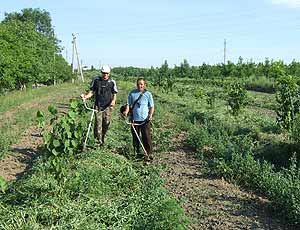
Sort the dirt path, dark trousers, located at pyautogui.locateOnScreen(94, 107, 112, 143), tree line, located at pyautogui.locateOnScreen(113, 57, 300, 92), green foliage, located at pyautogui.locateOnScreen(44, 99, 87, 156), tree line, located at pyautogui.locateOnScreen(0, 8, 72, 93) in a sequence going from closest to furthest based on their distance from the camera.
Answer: the dirt path, green foliage, located at pyautogui.locateOnScreen(44, 99, 87, 156), dark trousers, located at pyautogui.locateOnScreen(94, 107, 112, 143), tree line, located at pyautogui.locateOnScreen(0, 8, 72, 93), tree line, located at pyautogui.locateOnScreen(113, 57, 300, 92)

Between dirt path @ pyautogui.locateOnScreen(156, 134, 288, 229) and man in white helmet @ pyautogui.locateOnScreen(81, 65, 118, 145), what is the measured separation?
190 cm

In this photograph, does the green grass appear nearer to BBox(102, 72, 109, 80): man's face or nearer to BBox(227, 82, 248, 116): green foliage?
BBox(102, 72, 109, 80): man's face

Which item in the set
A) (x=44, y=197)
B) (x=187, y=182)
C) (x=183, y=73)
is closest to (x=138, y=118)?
(x=187, y=182)

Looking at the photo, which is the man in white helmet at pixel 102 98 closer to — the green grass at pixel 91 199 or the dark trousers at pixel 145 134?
the dark trousers at pixel 145 134

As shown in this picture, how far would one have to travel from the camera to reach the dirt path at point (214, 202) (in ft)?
20.8

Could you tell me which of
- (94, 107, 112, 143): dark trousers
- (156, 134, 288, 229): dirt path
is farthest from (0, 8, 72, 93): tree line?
(156, 134, 288, 229): dirt path

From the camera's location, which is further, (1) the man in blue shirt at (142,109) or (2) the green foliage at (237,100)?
(2) the green foliage at (237,100)

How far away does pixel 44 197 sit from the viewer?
637 centimetres

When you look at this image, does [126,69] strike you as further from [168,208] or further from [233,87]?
[168,208]

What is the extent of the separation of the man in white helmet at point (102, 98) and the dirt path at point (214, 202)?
190 cm

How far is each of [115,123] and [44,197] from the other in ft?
28.5

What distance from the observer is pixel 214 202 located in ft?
23.6

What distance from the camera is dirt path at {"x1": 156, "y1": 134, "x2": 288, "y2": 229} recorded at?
20.8 ft

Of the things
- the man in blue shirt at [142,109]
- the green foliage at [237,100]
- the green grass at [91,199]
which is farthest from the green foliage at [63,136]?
the green foliage at [237,100]
